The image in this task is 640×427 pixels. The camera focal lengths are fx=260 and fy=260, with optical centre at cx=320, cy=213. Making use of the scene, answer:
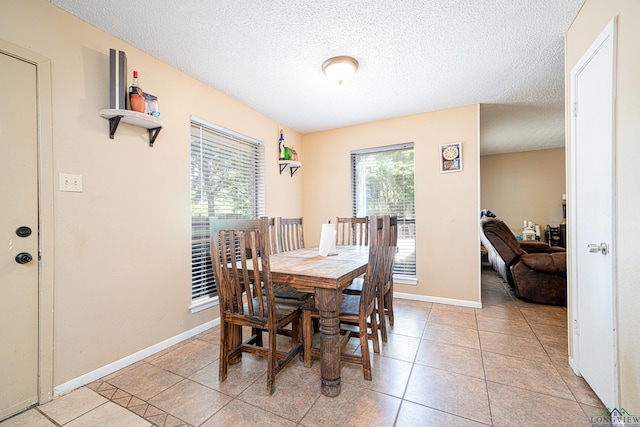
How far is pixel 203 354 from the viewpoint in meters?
2.12

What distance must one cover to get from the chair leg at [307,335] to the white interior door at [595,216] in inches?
65.3

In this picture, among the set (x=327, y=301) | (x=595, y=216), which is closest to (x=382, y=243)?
(x=327, y=301)

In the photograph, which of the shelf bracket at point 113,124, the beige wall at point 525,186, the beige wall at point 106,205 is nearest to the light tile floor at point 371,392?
the beige wall at point 106,205

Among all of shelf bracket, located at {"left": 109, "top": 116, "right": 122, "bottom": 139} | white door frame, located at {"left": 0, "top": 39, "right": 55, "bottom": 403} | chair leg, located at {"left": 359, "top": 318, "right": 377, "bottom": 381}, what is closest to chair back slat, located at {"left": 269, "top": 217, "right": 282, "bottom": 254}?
chair leg, located at {"left": 359, "top": 318, "right": 377, "bottom": 381}

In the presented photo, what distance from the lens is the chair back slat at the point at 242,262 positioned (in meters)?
1.56

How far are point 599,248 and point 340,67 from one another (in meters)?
2.14

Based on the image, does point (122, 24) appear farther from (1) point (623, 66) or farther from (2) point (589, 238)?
(2) point (589, 238)

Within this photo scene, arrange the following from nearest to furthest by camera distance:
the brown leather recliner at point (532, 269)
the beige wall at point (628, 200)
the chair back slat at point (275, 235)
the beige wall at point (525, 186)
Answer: the beige wall at point (628, 200) → the chair back slat at point (275, 235) → the brown leather recliner at point (532, 269) → the beige wall at point (525, 186)

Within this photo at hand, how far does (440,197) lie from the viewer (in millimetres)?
3359

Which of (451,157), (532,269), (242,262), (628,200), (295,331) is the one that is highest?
(451,157)

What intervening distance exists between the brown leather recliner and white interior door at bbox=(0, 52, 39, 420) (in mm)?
4332

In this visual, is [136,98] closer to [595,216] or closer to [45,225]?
[45,225]

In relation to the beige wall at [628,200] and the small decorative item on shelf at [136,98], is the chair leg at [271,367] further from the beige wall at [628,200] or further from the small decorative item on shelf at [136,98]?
the small decorative item on shelf at [136,98]

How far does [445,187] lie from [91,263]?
360cm
